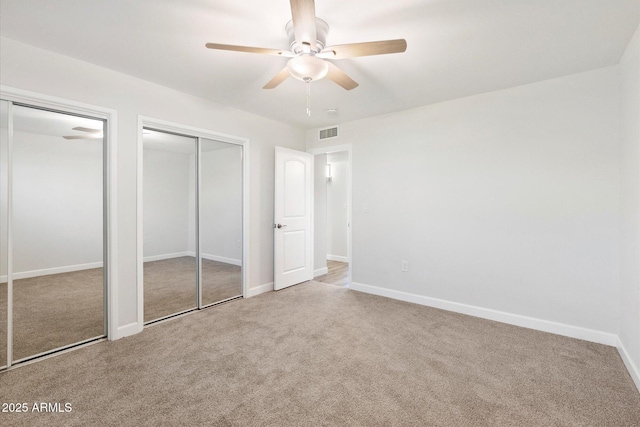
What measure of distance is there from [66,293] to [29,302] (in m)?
0.26

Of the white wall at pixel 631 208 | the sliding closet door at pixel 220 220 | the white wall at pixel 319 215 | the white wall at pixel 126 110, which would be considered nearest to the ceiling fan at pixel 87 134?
the white wall at pixel 126 110

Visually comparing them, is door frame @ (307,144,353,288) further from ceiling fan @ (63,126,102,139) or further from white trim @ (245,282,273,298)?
ceiling fan @ (63,126,102,139)

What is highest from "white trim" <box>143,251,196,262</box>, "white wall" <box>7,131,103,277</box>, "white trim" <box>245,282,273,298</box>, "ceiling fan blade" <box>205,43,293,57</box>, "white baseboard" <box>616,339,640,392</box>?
"ceiling fan blade" <box>205,43,293,57</box>

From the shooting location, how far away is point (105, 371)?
7.27 ft

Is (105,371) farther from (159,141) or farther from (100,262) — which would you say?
(159,141)

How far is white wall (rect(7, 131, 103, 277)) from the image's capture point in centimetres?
238

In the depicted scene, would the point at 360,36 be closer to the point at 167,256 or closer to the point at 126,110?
the point at 126,110

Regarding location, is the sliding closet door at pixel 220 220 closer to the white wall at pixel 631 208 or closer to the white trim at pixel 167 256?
the white trim at pixel 167 256

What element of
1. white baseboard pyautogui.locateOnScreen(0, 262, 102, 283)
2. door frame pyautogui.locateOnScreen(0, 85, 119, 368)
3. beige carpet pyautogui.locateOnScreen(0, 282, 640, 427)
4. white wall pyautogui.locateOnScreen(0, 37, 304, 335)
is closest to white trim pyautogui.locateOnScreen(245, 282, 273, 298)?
white wall pyautogui.locateOnScreen(0, 37, 304, 335)

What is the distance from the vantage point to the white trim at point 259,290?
3991mm

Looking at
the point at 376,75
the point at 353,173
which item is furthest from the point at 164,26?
the point at 353,173

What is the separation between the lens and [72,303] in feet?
9.25

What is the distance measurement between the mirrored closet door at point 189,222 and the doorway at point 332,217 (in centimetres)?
158

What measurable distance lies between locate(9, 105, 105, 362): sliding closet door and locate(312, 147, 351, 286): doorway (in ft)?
10.0
